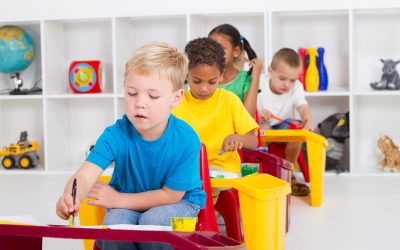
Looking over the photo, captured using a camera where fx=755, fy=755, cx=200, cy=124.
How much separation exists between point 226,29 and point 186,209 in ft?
6.13

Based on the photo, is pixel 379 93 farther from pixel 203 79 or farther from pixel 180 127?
pixel 180 127

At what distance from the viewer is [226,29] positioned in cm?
387

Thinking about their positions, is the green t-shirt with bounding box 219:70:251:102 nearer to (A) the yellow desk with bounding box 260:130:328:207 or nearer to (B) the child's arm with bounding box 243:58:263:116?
(B) the child's arm with bounding box 243:58:263:116

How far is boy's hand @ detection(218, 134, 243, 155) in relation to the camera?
2863 mm

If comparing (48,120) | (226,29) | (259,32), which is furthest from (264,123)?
(48,120)

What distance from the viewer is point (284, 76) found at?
13.8ft

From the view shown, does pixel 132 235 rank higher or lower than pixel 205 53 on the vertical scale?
lower

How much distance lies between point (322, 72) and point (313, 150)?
129 cm

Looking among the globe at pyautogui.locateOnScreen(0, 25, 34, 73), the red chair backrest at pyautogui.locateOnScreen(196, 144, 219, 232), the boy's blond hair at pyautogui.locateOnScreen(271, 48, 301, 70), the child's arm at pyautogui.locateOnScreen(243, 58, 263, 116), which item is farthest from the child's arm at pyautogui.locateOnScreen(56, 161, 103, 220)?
the globe at pyautogui.locateOnScreen(0, 25, 34, 73)

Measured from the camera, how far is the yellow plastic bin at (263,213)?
2.39 m

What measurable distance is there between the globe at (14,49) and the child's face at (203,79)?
244cm

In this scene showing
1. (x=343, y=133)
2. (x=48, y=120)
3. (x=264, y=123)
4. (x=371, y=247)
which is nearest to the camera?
(x=371, y=247)

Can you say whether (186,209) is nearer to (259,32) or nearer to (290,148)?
(290,148)

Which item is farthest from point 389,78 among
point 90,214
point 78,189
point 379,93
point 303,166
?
point 78,189
